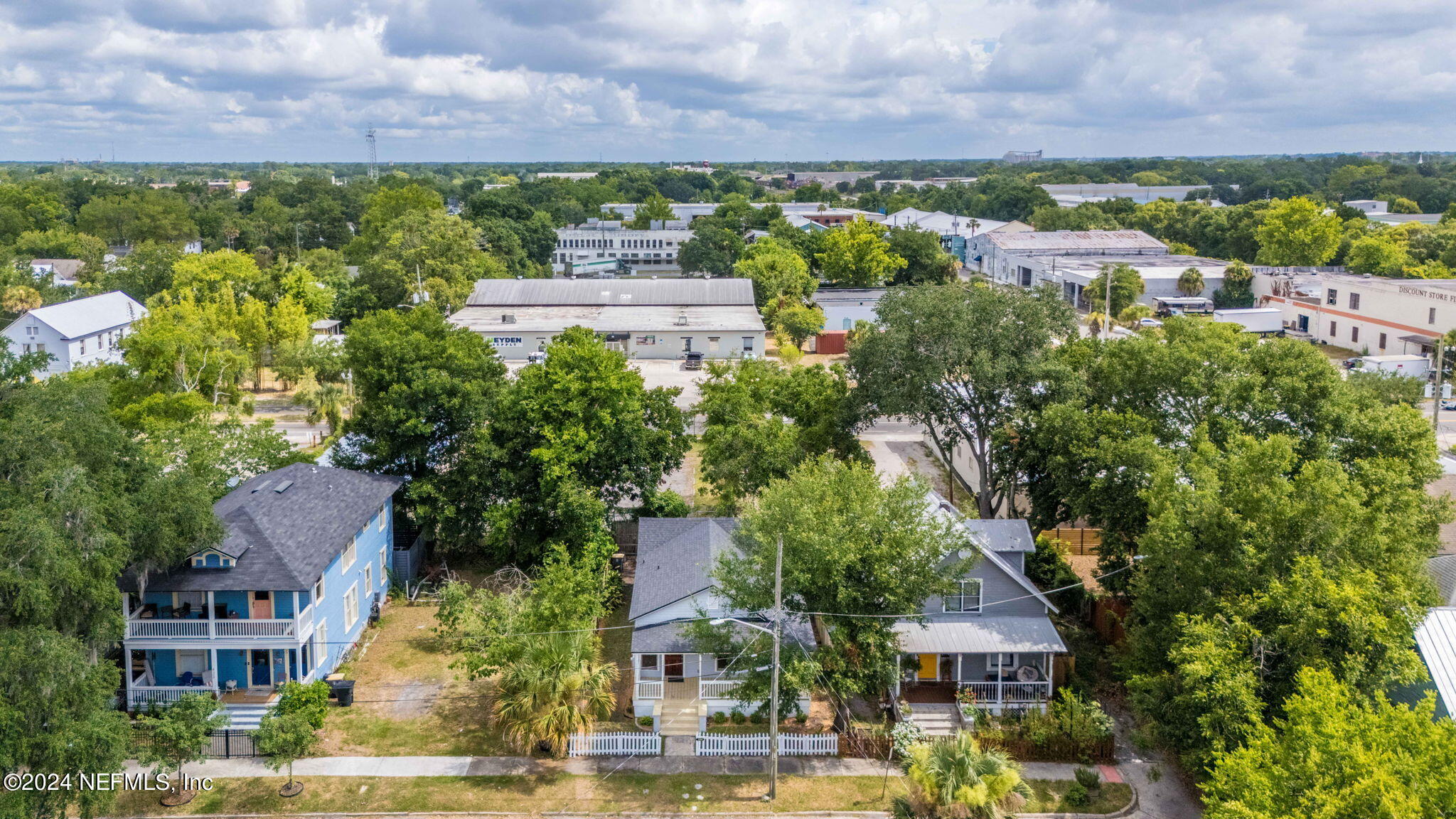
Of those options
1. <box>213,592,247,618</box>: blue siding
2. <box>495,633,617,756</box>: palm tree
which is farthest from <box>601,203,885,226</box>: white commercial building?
<box>495,633,617,756</box>: palm tree

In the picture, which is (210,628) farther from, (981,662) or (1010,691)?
(1010,691)

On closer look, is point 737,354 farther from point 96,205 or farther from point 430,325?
point 96,205

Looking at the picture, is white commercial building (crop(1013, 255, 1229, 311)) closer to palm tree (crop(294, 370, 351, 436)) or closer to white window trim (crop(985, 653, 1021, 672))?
palm tree (crop(294, 370, 351, 436))

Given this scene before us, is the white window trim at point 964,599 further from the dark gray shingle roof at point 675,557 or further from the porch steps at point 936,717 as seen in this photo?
the dark gray shingle roof at point 675,557

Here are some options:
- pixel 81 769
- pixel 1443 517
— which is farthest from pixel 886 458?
pixel 81 769

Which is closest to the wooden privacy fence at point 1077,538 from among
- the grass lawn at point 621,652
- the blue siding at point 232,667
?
the grass lawn at point 621,652
